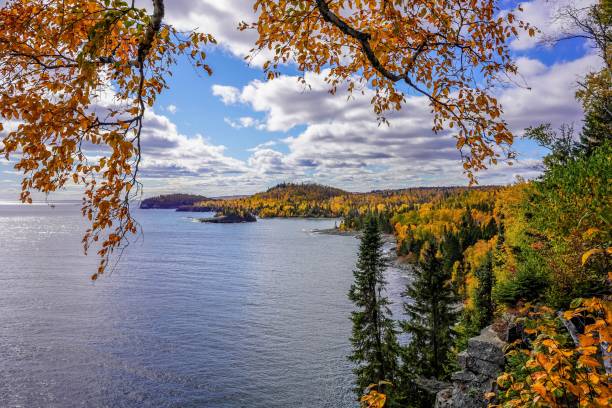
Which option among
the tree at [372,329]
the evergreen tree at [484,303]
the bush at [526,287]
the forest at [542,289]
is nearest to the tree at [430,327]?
the forest at [542,289]

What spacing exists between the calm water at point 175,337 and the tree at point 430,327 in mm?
8533

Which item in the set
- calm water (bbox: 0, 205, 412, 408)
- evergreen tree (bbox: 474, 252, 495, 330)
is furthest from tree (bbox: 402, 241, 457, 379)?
calm water (bbox: 0, 205, 412, 408)

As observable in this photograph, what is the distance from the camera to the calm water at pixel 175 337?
36969mm

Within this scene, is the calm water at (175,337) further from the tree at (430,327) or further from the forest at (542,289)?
the forest at (542,289)

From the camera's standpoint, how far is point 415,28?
703cm

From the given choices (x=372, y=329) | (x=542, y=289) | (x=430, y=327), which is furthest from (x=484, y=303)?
(x=542, y=289)

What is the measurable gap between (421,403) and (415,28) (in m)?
31.7

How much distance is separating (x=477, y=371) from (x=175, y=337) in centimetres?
4035

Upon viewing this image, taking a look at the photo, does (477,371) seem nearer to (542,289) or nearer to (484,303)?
(542,289)

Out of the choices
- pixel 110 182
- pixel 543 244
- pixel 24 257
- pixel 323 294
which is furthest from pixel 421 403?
pixel 24 257

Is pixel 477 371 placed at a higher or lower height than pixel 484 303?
higher

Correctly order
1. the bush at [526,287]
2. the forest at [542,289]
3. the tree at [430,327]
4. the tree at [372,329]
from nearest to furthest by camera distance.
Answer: the forest at [542,289]
the bush at [526,287]
the tree at [372,329]
the tree at [430,327]

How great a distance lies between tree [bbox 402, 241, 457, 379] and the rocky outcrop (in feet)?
36.2

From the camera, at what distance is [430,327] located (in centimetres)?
3400
